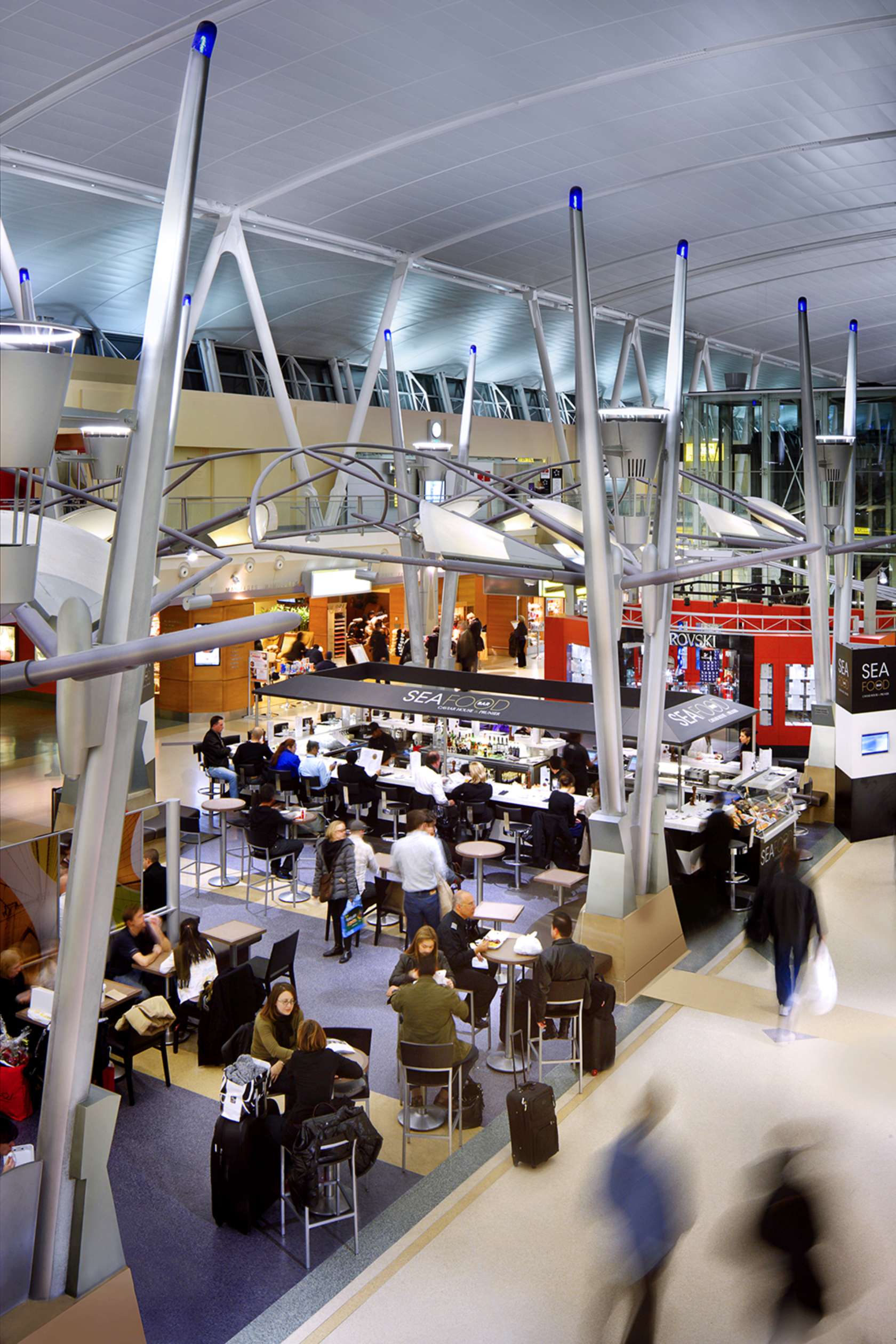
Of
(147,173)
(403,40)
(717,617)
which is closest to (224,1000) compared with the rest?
(403,40)

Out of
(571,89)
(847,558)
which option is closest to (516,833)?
(847,558)

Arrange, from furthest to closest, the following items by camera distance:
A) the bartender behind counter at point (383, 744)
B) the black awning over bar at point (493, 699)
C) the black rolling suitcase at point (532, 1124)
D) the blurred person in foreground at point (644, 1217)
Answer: the bartender behind counter at point (383, 744)
the black awning over bar at point (493, 699)
the black rolling suitcase at point (532, 1124)
the blurred person in foreground at point (644, 1217)

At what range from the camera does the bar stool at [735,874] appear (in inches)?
464

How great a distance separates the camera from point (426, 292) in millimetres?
23703

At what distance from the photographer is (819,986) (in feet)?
29.7

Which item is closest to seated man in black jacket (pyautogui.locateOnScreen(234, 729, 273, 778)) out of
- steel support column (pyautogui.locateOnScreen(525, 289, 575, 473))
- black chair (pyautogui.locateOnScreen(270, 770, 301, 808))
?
black chair (pyautogui.locateOnScreen(270, 770, 301, 808))

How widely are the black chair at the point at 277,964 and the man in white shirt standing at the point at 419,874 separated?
121 centimetres

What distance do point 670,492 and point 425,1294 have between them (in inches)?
271

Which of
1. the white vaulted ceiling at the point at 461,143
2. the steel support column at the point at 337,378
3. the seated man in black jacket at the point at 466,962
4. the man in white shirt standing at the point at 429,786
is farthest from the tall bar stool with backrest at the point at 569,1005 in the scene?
the steel support column at the point at 337,378

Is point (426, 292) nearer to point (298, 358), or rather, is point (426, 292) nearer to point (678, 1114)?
point (298, 358)

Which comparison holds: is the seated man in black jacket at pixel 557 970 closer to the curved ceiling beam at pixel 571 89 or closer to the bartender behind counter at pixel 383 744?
the bartender behind counter at pixel 383 744

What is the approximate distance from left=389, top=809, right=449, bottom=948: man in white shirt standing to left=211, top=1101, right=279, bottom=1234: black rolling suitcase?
3.46 metres

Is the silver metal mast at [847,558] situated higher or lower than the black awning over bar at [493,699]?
higher

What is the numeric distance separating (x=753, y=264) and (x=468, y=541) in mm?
14098
